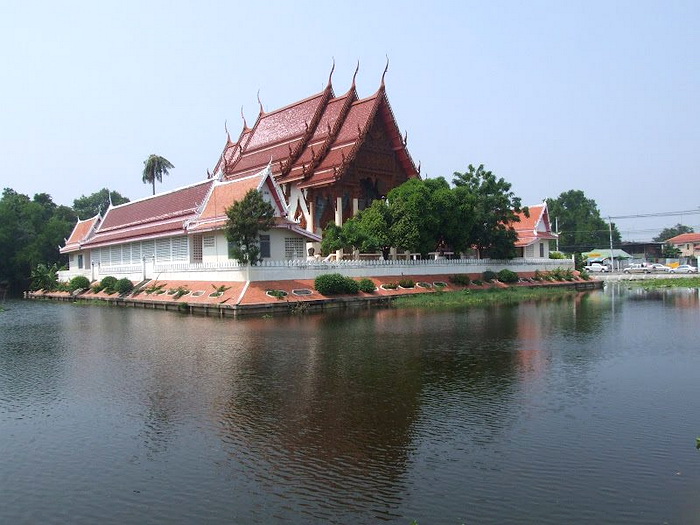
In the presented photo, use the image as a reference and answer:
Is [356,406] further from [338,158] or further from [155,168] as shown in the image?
[155,168]

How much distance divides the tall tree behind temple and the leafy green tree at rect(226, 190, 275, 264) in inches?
1248

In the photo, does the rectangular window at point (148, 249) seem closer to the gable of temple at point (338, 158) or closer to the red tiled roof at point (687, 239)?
the gable of temple at point (338, 158)

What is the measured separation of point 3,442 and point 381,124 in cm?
3567

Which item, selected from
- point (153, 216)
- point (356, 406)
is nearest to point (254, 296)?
point (153, 216)

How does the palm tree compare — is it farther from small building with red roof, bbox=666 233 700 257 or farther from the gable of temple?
small building with red roof, bbox=666 233 700 257

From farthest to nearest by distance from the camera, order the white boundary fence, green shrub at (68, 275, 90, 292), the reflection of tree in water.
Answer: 1. green shrub at (68, 275, 90, 292)
2. the white boundary fence
3. the reflection of tree in water

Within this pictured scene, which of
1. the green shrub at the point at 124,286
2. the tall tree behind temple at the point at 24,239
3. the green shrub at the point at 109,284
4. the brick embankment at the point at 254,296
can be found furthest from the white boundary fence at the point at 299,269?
the tall tree behind temple at the point at 24,239

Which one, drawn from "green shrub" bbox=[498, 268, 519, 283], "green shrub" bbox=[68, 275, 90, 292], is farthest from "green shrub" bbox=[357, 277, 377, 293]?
"green shrub" bbox=[68, 275, 90, 292]

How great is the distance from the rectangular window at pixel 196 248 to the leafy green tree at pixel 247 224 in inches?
A: 213

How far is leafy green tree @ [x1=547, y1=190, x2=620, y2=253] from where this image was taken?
3334 inches

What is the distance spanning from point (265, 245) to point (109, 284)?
519 inches

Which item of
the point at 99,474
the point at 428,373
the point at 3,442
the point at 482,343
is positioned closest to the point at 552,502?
the point at 99,474

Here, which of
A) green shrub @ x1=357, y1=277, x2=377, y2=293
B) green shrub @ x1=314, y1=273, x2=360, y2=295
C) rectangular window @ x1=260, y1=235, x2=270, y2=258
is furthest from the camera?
green shrub @ x1=357, y1=277, x2=377, y2=293

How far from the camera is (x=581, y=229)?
85.8m
